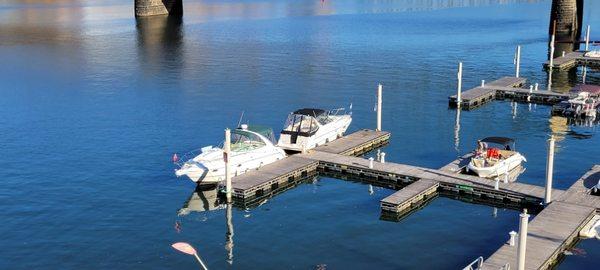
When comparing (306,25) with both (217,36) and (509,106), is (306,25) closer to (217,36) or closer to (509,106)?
(217,36)

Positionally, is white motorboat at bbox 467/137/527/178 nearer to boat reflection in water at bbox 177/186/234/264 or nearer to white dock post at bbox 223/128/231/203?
white dock post at bbox 223/128/231/203

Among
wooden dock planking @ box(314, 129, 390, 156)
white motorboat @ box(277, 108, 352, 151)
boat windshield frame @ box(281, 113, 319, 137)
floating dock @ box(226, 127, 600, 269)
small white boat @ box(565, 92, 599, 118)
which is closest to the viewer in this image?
floating dock @ box(226, 127, 600, 269)

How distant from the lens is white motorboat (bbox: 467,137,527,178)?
4825cm

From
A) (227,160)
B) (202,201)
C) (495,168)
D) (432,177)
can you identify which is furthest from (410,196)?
(202,201)

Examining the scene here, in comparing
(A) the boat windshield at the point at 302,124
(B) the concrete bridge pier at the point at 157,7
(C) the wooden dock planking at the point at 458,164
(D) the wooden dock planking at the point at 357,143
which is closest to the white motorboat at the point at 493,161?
(C) the wooden dock planking at the point at 458,164

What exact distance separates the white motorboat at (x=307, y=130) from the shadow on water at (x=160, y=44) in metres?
40.0

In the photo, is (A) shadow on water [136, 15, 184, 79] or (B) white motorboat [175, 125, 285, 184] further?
(A) shadow on water [136, 15, 184, 79]

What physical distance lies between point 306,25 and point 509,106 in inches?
3468

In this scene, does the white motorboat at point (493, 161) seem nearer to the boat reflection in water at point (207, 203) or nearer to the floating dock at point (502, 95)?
the boat reflection in water at point (207, 203)

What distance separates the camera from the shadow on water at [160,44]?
102m

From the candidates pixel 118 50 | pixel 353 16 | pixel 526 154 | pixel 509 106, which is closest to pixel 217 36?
pixel 118 50

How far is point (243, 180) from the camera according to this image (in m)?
47.5

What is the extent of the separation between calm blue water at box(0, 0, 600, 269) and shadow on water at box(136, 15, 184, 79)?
0.49 m

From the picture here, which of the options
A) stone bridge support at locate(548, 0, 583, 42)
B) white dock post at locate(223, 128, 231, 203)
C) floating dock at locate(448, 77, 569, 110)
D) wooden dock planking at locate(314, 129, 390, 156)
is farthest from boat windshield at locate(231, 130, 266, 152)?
stone bridge support at locate(548, 0, 583, 42)
